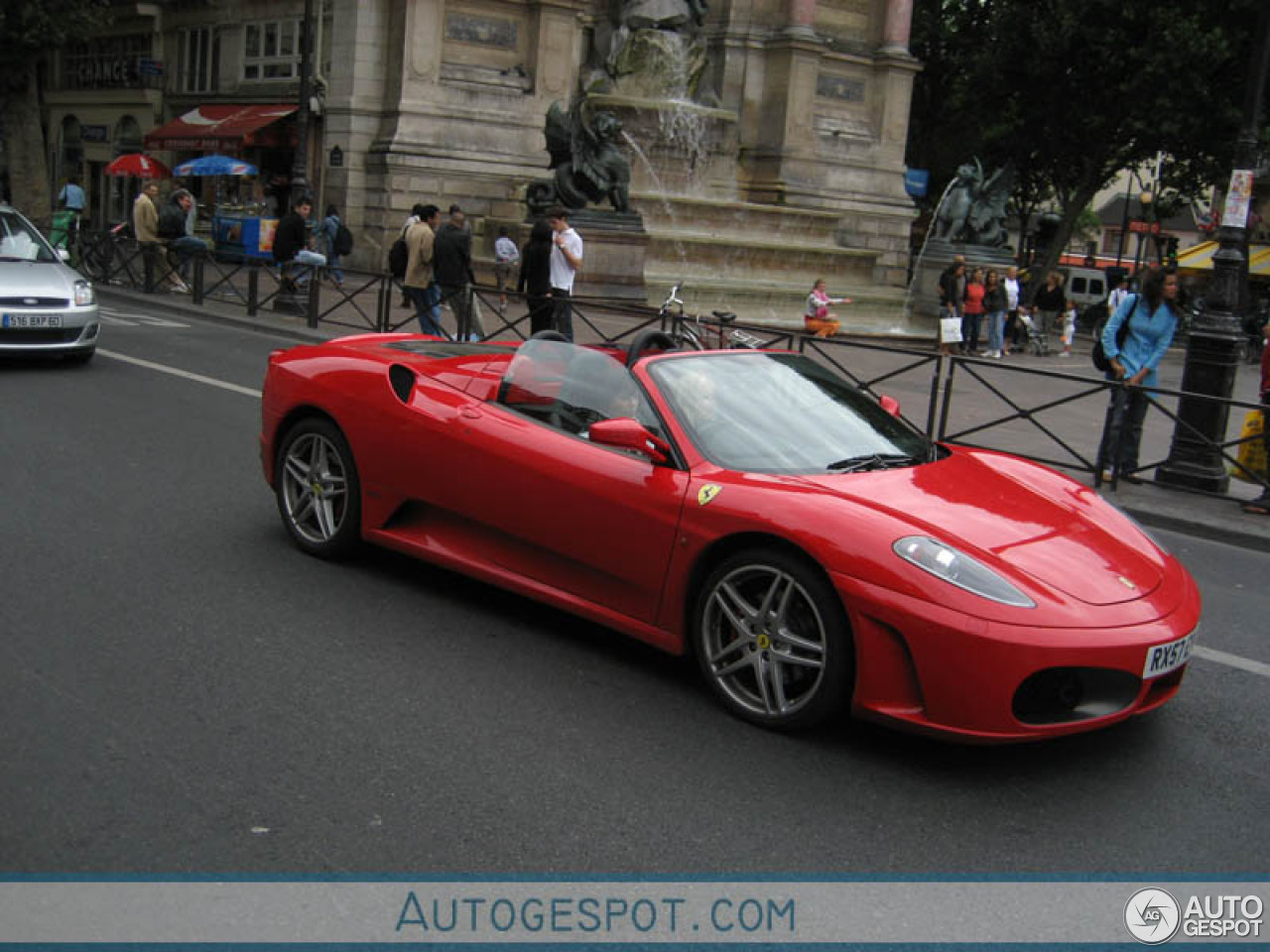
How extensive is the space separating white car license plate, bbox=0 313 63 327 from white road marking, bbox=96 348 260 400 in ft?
3.51

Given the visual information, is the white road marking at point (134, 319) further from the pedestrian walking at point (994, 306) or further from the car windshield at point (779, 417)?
the pedestrian walking at point (994, 306)

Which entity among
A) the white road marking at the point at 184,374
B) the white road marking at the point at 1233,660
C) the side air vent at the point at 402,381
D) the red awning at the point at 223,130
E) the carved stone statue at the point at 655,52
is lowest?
the white road marking at the point at 184,374

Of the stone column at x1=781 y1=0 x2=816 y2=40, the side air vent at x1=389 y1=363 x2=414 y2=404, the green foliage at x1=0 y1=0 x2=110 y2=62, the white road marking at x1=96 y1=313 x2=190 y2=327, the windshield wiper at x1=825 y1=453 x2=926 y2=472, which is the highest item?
the stone column at x1=781 y1=0 x2=816 y2=40

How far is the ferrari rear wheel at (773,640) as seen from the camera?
461 centimetres

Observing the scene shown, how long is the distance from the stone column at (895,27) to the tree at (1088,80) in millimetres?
5145

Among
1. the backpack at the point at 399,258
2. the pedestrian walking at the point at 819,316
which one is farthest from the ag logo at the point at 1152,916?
the pedestrian walking at the point at 819,316

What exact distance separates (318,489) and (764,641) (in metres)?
2.83

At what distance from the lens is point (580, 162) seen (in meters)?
23.1

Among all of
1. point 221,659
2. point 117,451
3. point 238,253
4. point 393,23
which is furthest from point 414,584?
point 238,253

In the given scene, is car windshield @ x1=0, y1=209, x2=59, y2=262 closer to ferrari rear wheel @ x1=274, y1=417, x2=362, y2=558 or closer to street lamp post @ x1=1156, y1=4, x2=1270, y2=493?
ferrari rear wheel @ x1=274, y1=417, x2=362, y2=558

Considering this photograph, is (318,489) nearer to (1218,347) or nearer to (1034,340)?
(1218,347)

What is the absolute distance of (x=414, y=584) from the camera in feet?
21.0
